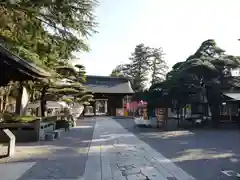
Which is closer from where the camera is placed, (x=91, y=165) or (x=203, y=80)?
(x=91, y=165)

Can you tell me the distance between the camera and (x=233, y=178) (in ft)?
22.1

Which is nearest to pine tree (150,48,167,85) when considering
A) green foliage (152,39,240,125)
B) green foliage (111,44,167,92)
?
green foliage (111,44,167,92)

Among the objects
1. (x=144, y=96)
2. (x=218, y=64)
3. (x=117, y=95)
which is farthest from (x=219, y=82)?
(x=117, y=95)

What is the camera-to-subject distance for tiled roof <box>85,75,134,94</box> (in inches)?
1586

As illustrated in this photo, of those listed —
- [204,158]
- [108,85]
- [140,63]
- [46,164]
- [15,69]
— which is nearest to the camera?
[15,69]

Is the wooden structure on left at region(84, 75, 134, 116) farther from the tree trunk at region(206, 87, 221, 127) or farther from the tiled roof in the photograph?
the tree trunk at region(206, 87, 221, 127)

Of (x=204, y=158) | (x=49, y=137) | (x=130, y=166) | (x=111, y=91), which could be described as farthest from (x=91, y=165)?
(x=111, y=91)

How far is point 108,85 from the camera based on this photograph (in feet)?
138

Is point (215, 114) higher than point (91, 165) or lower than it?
higher

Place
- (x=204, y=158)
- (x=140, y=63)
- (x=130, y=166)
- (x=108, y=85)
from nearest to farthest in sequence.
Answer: (x=130, y=166)
(x=204, y=158)
(x=108, y=85)
(x=140, y=63)

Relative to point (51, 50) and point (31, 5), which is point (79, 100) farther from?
point (31, 5)

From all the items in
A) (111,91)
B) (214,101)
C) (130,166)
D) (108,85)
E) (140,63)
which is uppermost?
(140,63)

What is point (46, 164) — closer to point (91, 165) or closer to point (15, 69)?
point (91, 165)

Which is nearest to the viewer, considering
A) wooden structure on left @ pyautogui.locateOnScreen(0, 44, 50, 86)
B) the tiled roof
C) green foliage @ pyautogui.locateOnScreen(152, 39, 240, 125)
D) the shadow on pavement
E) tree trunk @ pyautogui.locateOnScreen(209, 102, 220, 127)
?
wooden structure on left @ pyautogui.locateOnScreen(0, 44, 50, 86)
